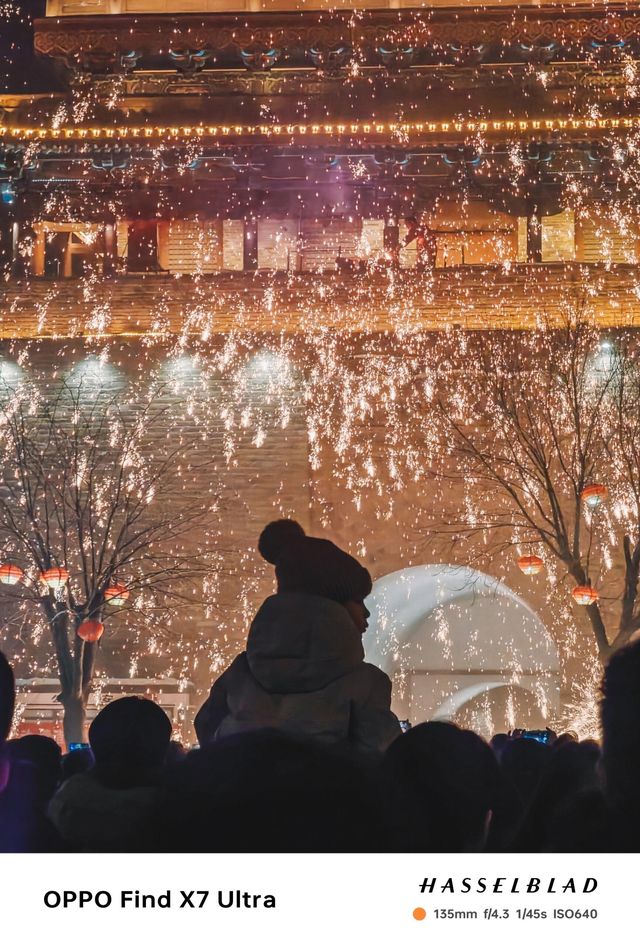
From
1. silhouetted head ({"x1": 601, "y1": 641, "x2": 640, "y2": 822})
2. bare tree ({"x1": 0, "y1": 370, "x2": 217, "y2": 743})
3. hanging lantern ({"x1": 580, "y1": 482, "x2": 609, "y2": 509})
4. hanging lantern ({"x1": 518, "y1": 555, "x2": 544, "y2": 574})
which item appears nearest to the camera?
silhouetted head ({"x1": 601, "y1": 641, "x2": 640, "y2": 822})

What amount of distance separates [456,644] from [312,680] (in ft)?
35.8

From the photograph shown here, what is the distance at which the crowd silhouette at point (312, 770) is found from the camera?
74.9 inches

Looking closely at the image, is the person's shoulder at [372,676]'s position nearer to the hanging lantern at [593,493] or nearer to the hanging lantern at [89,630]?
the hanging lantern at [89,630]

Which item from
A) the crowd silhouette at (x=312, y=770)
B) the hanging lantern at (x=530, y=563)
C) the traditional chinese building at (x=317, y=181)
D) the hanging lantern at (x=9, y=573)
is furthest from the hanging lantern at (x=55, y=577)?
the crowd silhouette at (x=312, y=770)

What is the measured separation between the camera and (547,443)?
45.0 ft

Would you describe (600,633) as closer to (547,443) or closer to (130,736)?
(547,443)

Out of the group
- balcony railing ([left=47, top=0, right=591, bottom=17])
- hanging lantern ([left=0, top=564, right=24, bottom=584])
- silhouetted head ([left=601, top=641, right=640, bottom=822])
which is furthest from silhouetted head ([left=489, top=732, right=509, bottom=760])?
balcony railing ([left=47, top=0, right=591, bottom=17])

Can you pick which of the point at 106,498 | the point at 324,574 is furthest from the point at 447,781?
the point at 106,498

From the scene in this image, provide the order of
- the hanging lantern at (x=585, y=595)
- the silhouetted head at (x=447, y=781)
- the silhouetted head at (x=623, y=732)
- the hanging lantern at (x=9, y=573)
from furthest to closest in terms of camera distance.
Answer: the hanging lantern at (x=9, y=573) → the hanging lantern at (x=585, y=595) → the silhouetted head at (x=447, y=781) → the silhouetted head at (x=623, y=732)

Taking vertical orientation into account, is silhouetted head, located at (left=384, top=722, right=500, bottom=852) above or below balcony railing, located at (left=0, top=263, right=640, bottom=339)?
below

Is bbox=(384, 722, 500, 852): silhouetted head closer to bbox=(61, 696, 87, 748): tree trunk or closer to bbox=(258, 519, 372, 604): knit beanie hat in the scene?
bbox=(258, 519, 372, 604): knit beanie hat

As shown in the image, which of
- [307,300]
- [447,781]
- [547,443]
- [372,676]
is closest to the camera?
[447,781]

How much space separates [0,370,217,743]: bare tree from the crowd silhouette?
8672 millimetres

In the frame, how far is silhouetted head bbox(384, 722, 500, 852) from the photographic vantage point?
104 inches
